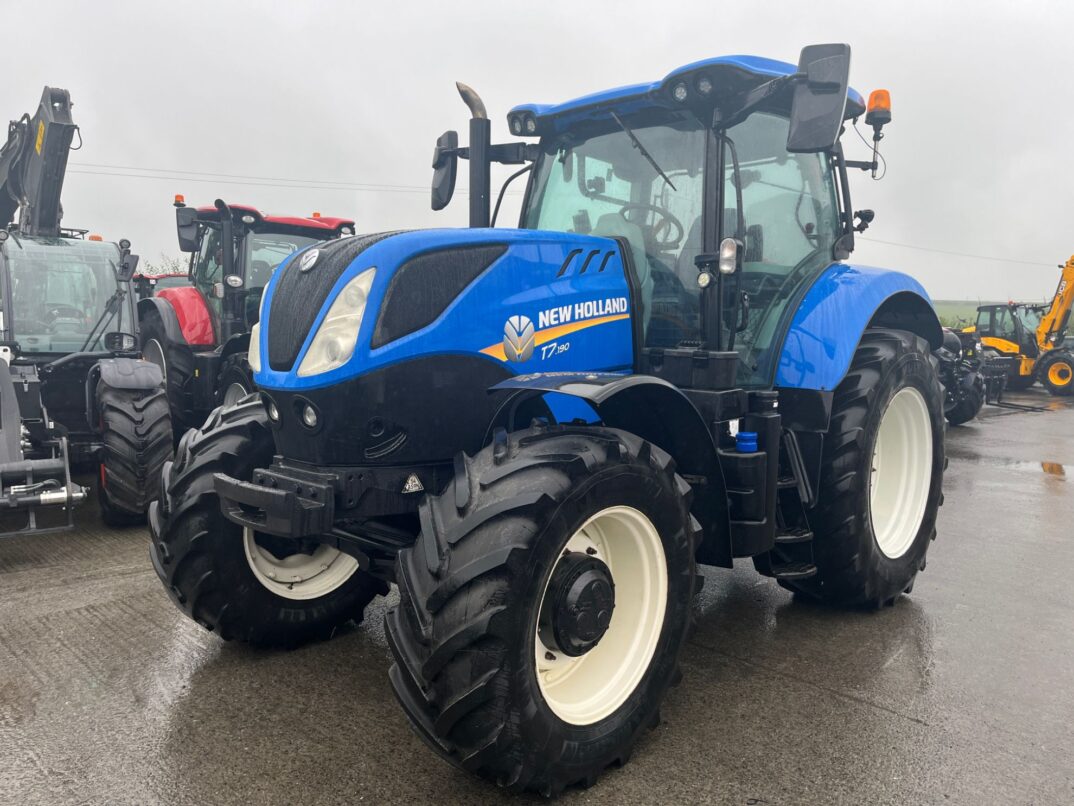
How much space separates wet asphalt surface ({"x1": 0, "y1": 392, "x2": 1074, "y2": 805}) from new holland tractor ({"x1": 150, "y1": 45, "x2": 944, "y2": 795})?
229 mm

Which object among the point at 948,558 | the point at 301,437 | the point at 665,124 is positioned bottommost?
the point at 948,558

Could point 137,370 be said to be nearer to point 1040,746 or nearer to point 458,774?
point 458,774

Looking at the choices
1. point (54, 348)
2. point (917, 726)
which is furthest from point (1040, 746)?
point (54, 348)

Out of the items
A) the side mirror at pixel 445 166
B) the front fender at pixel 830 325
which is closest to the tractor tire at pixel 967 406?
the front fender at pixel 830 325

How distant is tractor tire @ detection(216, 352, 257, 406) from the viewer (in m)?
8.00

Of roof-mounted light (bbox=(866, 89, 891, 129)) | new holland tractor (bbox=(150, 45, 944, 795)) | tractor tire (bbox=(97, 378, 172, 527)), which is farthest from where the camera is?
tractor tire (bbox=(97, 378, 172, 527))

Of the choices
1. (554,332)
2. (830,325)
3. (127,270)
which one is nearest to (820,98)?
(830,325)

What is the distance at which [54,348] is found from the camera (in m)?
6.77

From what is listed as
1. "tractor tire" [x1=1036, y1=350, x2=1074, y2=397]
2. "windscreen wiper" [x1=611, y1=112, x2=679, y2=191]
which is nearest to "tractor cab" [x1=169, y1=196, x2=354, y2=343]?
"windscreen wiper" [x1=611, y1=112, x2=679, y2=191]

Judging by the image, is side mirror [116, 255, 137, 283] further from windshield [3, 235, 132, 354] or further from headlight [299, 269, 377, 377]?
headlight [299, 269, 377, 377]

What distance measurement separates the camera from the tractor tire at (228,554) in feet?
10.8

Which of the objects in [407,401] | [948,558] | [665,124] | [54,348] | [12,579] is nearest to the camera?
[407,401]

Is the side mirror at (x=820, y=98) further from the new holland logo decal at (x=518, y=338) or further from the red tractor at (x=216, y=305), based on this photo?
the red tractor at (x=216, y=305)

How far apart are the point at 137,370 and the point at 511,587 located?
469 cm
